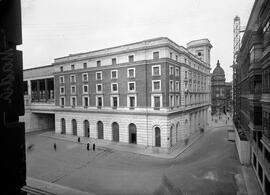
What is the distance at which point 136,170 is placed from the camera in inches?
732

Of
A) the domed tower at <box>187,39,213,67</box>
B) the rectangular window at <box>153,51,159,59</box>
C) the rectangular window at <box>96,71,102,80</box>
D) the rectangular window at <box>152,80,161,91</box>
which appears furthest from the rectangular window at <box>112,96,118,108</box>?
the domed tower at <box>187,39,213,67</box>

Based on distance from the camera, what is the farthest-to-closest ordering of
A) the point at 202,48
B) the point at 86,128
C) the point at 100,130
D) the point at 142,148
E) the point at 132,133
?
1. the point at 202,48
2. the point at 86,128
3. the point at 100,130
4. the point at 132,133
5. the point at 142,148

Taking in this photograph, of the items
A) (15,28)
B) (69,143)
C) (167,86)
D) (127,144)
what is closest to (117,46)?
(167,86)

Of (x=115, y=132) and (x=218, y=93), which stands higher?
(x=218, y=93)

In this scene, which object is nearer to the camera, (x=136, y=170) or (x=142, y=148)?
(x=136, y=170)

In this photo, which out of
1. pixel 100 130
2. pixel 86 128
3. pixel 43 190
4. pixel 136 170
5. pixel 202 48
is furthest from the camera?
pixel 202 48

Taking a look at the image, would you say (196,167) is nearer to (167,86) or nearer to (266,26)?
(167,86)

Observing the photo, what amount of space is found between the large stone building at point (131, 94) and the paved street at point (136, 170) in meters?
5.57

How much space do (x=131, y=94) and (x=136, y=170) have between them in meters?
13.8

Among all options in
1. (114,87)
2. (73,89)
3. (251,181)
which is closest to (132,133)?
(114,87)

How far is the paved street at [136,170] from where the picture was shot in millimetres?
14750

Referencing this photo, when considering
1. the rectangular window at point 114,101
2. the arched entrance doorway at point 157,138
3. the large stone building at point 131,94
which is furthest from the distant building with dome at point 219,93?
the rectangular window at point 114,101

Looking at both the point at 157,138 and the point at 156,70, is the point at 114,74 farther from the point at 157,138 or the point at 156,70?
the point at 157,138

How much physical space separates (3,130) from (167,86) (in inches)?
960
